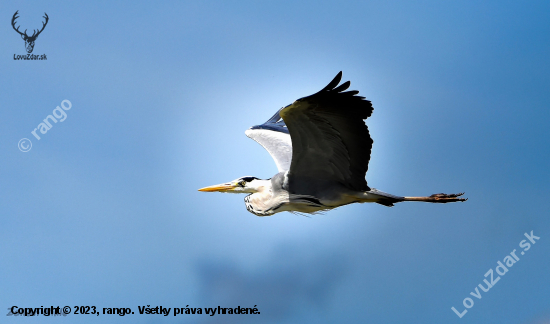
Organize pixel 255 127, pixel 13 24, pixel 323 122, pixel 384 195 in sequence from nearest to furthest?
pixel 323 122 → pixel 384 195 → pixel 255 127 → pixel 13 24

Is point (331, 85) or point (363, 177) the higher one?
point (331, 85)

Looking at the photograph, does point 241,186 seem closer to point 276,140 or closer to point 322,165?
point 276,140

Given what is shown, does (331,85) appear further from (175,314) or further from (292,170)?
(175,314)

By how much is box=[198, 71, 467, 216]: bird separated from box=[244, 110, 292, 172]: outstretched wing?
0.10 metres

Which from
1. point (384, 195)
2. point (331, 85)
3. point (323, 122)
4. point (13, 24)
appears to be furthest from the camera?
point (13, 24)

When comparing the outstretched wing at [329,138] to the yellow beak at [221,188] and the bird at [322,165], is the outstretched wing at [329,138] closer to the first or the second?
the bird at [322,165]

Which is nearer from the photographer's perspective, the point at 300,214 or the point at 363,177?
the point at 363,177

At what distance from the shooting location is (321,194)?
7973 millimetres

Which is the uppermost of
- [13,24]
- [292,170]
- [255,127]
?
[13,24]

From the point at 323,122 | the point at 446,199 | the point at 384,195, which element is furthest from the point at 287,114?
the point at 446,199

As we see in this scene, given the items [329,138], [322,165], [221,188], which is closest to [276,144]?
[221,188]

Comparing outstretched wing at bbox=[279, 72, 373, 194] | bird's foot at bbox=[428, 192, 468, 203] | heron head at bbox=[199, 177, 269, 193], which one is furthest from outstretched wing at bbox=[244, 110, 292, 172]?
bird's foot at bbox=[428, 192, 468, 203]

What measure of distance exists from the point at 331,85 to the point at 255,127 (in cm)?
389

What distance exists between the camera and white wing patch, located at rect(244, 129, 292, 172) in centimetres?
925
